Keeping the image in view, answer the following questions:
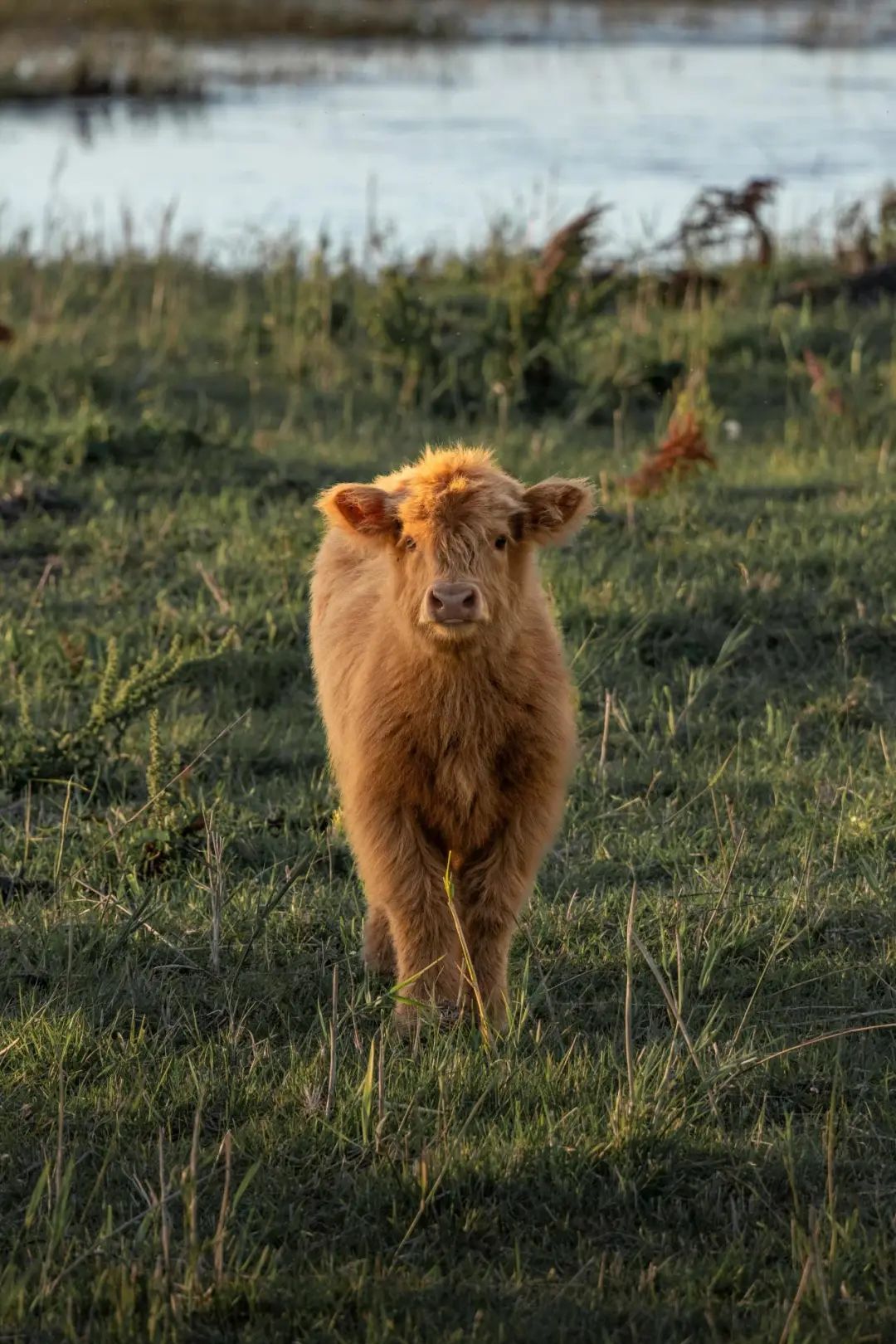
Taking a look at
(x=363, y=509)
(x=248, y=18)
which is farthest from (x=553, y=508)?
(x=248, y=18)

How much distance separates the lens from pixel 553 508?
4.70 m

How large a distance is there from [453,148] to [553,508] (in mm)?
19894

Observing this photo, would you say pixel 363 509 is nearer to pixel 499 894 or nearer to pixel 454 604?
pixel 454 604

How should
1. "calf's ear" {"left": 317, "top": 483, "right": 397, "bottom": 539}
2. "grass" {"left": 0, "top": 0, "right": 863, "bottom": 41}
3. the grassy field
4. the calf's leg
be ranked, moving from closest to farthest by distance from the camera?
1. the grassy field
2. "calf's ear" {"left": 317, "top": 483, "right": 397, "bottom": 539}
3. the calf's leg
4. "grass" {"left": 0, "top": 0, "right": 863, "bottom": 41}

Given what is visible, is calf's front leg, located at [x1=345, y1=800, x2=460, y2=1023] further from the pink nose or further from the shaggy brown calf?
the pink nose

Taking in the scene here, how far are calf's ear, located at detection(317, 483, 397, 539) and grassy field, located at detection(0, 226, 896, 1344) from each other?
0.74m

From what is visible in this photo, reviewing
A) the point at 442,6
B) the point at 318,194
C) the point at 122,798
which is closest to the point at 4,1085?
the point at 122,798

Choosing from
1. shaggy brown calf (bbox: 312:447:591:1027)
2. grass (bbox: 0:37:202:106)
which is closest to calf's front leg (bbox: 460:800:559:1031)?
shaggy brown calf (bbox: 312:447:591:1027)

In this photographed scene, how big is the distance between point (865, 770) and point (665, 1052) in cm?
236

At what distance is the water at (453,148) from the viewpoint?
17.8 m

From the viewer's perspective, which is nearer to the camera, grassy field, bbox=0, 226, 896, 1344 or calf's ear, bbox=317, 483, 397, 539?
grassy field, bbox=0, 226, 896, 1344

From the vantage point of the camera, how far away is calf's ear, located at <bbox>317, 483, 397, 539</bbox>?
15.5 feet

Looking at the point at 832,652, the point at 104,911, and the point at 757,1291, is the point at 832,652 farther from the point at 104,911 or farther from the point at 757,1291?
the point at 757,1291

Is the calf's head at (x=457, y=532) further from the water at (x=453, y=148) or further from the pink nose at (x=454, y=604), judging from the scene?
the water at (x=453, y=148)
